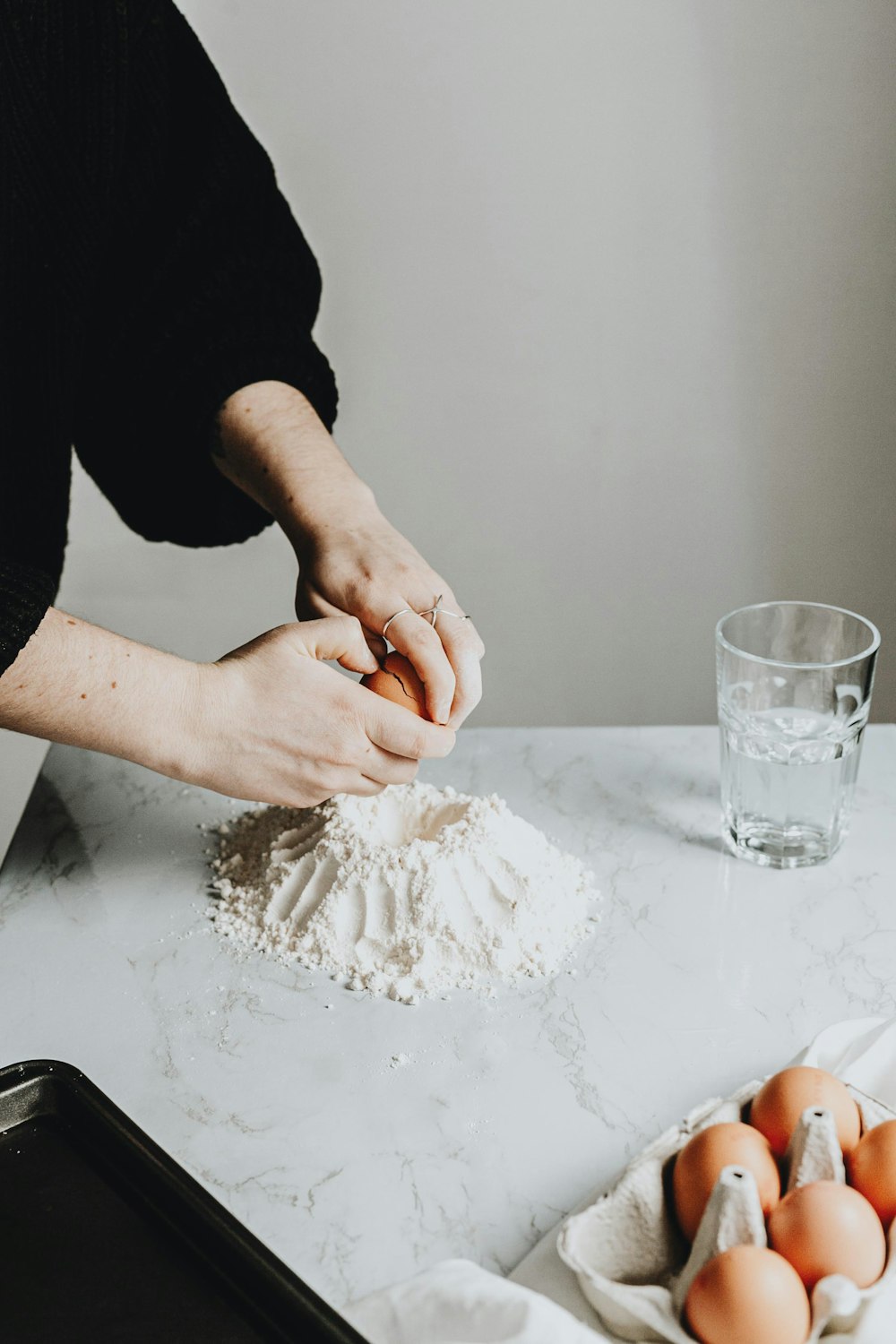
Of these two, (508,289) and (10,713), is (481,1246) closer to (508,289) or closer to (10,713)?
(10,713)

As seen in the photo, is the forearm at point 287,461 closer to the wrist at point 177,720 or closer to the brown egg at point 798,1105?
the wrist at point 177,720

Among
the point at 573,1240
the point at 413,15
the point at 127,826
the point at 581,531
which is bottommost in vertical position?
the point at 581,531

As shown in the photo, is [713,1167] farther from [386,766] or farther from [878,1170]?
[386,766]

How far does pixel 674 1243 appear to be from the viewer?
701 millimetres

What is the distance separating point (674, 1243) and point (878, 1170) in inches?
4.8

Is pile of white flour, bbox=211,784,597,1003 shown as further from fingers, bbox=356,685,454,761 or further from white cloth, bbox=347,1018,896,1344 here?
white cloth, bbox=347,1018,896,1344

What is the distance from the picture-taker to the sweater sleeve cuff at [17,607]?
3.14 feet

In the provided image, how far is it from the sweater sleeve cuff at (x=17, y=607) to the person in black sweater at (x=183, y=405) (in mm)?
50

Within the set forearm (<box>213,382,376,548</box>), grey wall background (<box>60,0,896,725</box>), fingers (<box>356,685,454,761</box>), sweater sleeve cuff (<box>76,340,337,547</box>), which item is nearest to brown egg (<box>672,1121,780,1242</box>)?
fingers (<box>356,685,454,761</box>)

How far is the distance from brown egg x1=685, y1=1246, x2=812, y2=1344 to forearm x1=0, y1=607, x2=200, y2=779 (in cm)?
62

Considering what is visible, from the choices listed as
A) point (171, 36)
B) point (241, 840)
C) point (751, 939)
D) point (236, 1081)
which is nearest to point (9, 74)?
point (171, 36)

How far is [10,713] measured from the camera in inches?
39.8

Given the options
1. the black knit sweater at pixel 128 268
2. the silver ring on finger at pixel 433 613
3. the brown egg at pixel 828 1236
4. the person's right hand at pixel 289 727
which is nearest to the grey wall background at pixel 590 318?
the black knit sweater at pixel 128 268

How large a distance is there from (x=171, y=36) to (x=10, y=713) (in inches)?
32.6
